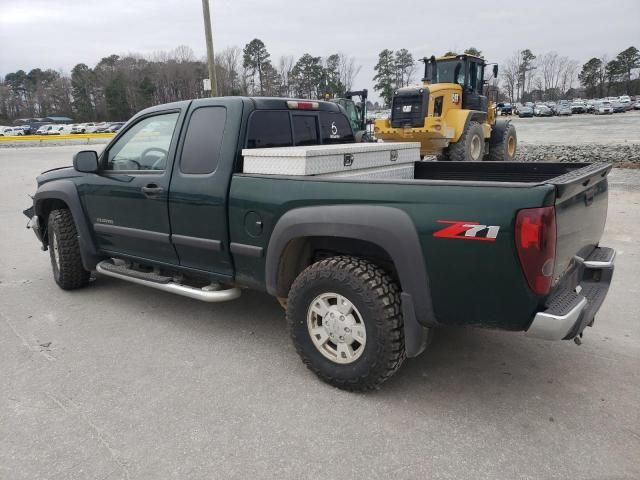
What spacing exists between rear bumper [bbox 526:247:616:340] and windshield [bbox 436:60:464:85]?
10799 millimetres

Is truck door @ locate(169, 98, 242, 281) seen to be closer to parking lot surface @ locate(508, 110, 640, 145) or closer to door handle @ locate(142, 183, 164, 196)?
door handle @ locate(142, 183, 164, 196)

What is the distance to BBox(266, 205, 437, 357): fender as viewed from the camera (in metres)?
2.82

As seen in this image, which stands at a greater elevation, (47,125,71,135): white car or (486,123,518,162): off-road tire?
(47,125,71,135): white car

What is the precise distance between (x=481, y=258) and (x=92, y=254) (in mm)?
3854

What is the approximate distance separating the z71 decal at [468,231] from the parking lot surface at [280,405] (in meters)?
1.11

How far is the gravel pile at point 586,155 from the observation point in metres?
13.8

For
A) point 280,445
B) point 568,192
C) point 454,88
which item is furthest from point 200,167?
point 454,88

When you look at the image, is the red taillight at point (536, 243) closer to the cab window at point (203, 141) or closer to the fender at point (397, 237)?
the fender at point (397, 237)

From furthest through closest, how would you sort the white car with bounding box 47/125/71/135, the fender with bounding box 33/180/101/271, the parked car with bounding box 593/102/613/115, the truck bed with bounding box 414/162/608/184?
1. the white car with bounding box 47/125/71/135
2. the parked car with bounding box 593/102/613/115
3. the fender with bounding box 33/180/101/271
4. the truck bed with bounding box 414/162/608/184

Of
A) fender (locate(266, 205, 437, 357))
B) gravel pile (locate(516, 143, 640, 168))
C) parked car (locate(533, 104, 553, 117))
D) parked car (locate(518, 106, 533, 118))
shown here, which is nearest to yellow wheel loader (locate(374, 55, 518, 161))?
gravel pile (locate(516, 143, 640, 168))

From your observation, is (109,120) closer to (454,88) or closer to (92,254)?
(454,88)

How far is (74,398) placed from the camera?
324 cm

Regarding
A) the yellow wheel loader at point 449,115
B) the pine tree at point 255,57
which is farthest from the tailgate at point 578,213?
the pine tree at point 255,57

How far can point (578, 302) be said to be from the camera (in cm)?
278
